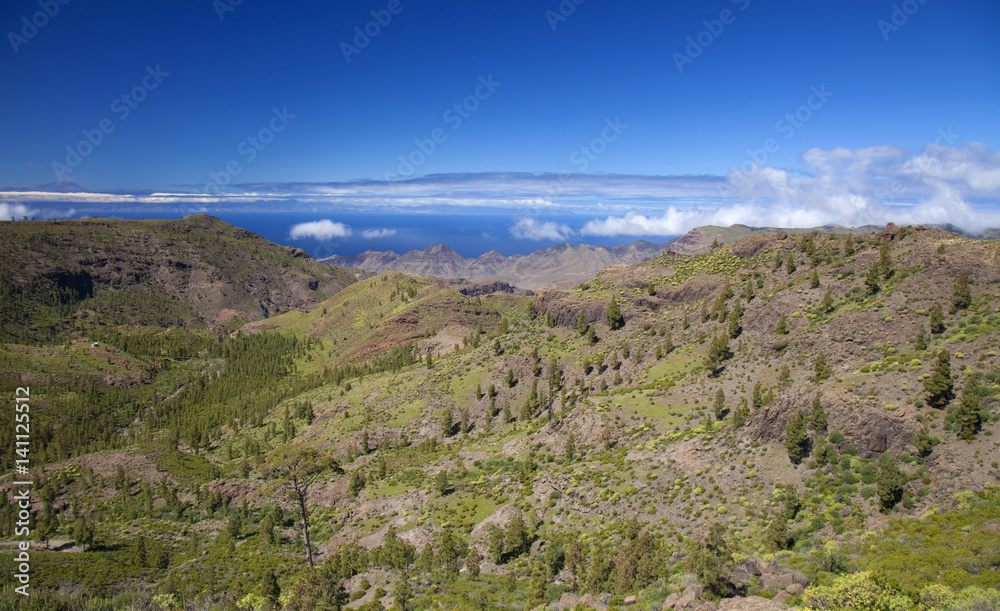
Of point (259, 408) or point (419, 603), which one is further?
point (259, 408)

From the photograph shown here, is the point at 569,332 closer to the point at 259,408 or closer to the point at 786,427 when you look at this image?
the point at 786,427

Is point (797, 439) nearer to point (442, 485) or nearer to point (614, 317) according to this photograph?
point (442, 485)

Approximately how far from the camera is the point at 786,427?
41.6 metres

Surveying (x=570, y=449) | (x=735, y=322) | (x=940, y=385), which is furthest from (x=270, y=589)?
(x=735, y=322)

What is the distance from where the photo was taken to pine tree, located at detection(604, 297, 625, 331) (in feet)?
281

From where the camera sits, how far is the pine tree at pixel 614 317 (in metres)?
85.5

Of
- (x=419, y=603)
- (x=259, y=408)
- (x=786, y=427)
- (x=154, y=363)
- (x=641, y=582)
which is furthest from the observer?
(x=154, y=363)

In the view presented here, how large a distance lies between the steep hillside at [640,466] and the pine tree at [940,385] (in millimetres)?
186

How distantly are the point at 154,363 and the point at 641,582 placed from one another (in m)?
206

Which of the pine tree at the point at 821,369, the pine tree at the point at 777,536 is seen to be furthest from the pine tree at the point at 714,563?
the pine tree at the point at 821,369

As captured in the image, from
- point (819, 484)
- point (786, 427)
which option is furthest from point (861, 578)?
point (786, 427)

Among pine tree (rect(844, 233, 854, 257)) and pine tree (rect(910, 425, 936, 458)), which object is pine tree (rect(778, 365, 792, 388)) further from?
pine tree (rect(844, 233, 854, 257))

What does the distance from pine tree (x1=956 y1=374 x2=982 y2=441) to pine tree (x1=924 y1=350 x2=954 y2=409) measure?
69.2 inches

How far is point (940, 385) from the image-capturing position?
114 ft
